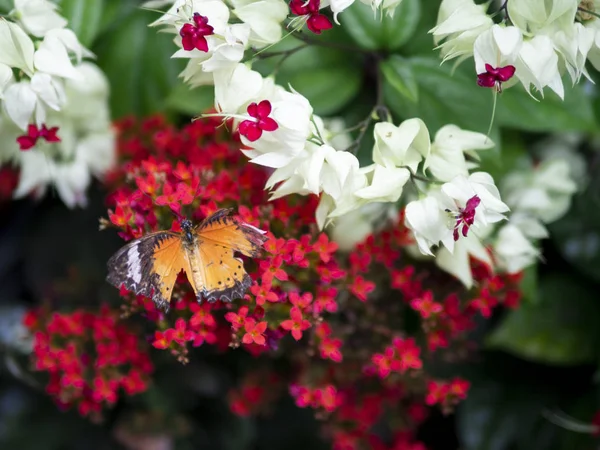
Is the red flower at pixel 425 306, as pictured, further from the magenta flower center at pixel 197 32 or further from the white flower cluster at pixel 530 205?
the magenta flower center at pixel 197 32

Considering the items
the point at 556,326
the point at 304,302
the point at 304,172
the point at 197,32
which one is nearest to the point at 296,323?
the point at 304,302

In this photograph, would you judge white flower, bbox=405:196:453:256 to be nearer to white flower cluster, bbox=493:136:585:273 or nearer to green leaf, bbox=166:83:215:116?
white flower cluster, bbox=493:136:585:273

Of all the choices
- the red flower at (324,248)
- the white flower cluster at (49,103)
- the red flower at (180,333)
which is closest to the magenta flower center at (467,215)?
Result: the red flower at (324,248)

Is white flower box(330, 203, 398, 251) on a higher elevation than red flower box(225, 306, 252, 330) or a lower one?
lower

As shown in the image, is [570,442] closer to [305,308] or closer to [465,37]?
[305,308]

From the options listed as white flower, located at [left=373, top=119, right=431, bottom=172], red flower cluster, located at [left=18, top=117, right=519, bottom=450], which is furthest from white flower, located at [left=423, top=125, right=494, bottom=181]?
red flower cluster, located at [left=18, top=117, right=519, bottom=450]

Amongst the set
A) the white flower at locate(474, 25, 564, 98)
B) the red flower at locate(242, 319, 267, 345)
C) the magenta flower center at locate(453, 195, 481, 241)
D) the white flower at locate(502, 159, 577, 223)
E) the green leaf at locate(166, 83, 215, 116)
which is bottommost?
the white flower at locate(502, 159, 577, 223)

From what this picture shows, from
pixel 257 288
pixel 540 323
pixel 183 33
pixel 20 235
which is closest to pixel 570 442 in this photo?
pixel 540 323
